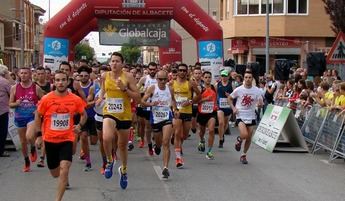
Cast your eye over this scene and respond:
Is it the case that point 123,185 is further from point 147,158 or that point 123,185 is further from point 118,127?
point 147,158

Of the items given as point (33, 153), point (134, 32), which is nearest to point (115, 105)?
point (33, 153)

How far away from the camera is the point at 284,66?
75.6 ft

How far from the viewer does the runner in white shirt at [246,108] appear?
12.2 metres

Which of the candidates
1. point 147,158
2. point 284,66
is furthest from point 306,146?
point 284,66

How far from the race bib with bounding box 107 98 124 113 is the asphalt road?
119cm

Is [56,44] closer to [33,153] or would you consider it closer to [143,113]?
[143,113]

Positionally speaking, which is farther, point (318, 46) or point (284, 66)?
point (318, 46)

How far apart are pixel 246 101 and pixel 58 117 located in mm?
5401

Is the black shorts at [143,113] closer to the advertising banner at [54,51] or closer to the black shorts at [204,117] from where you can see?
the black shorts at [204,117]

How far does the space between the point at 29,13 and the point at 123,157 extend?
275 feet

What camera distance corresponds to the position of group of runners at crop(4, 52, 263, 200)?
311 inches

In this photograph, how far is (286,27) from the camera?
42.2m

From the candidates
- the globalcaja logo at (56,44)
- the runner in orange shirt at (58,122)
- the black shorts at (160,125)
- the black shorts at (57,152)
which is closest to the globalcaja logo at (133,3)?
the globalcaja logo at (56,44)

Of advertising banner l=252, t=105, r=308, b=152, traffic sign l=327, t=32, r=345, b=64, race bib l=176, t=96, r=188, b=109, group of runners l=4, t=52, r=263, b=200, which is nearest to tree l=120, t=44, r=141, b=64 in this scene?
traffic sign l=327, t=32, r=345, b=64
